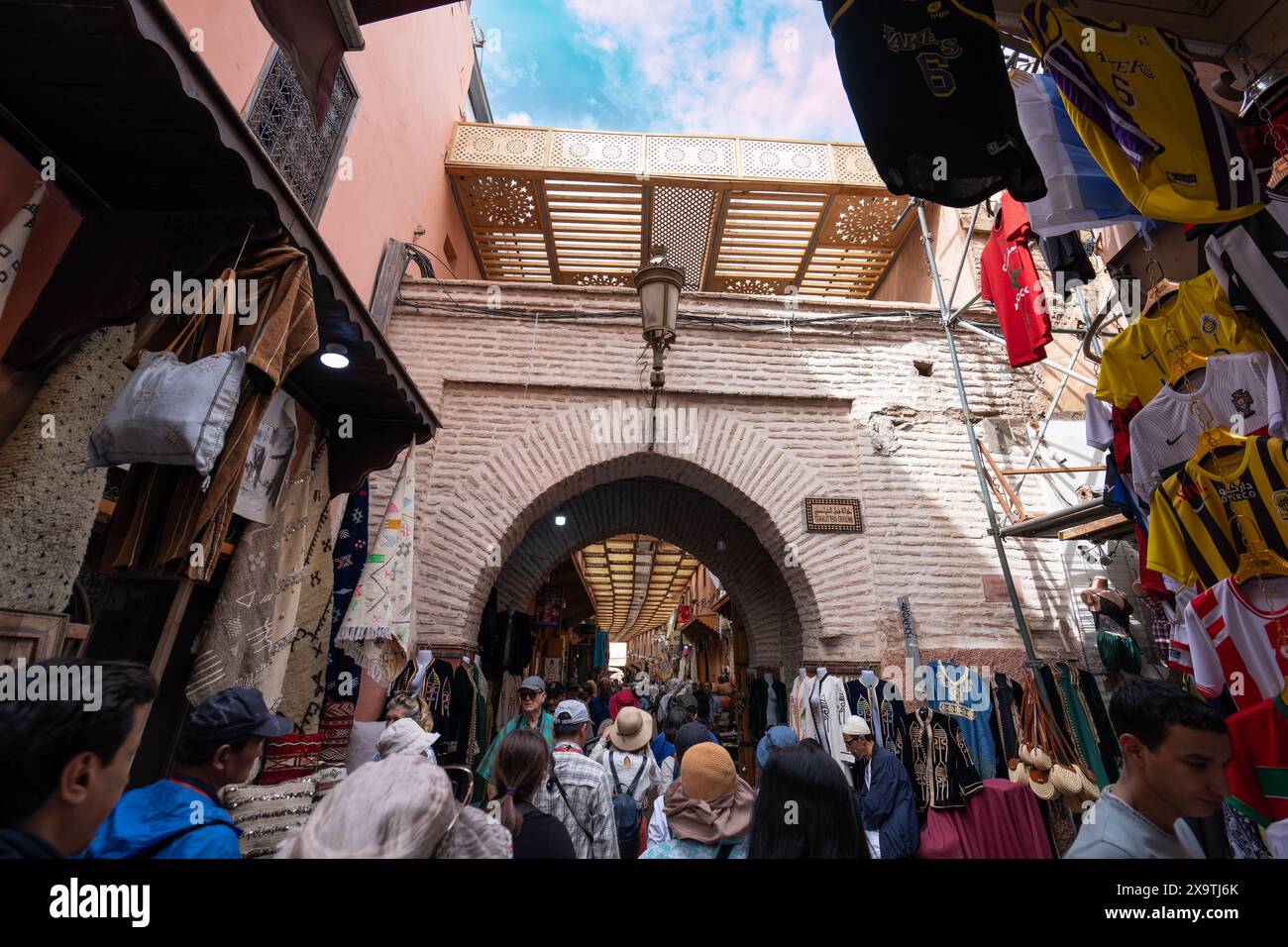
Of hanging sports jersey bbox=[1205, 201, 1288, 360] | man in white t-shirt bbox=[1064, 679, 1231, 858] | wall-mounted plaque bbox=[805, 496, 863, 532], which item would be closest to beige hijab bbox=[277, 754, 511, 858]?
man in white t-shirt bbox=[1064, 679, 1231, 858]

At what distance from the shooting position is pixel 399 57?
5.78 m

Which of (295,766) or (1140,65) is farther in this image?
(295,766)

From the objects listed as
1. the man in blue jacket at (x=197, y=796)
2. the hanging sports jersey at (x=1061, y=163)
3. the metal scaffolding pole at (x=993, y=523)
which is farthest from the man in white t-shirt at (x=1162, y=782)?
the metal scaffolding pole at (x=993, y=523)

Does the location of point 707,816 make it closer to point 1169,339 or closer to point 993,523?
point 1169,339

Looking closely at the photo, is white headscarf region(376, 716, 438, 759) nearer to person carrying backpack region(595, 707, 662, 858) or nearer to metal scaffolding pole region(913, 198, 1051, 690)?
person carrying backpack region(595, 707, 662, 858)

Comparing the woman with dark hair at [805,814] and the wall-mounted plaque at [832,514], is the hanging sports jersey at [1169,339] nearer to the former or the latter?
the wall-mounted plaque at [832,514]

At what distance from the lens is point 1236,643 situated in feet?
7.30

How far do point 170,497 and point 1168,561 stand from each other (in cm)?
409

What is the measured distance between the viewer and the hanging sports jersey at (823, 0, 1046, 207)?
6.86 ft

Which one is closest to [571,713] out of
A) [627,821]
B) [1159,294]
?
[627,821]

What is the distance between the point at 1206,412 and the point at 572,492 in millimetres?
4391

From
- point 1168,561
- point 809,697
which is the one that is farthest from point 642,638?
point 1168,561

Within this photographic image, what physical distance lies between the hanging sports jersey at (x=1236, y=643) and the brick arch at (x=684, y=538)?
4479mm
